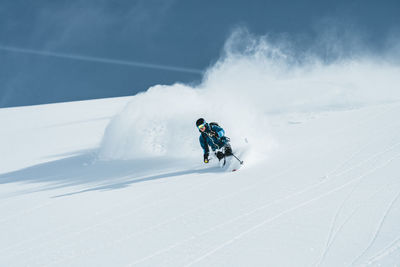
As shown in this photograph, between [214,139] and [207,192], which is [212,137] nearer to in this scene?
[214,139]

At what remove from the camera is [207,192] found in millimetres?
5672

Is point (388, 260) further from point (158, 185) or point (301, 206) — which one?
point (158, 185)

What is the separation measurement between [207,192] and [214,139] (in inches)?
94.6

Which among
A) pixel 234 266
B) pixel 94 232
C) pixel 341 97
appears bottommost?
pixel 234 266

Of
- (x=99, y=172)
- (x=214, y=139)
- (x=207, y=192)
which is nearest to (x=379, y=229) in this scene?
(x=207, y=192)

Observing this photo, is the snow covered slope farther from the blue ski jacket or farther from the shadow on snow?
the blue ski jacket

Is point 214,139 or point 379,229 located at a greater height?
point 214,139

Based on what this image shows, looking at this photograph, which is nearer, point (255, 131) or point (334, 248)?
point (334, 248)

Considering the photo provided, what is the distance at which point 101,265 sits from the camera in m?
3.46

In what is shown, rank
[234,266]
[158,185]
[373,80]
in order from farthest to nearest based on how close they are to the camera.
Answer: [373,80]
[158,185]
[234,266]

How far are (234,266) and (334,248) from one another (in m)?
1.06

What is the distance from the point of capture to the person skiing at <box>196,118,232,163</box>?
7.50 m

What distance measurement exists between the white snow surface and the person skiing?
1.60 feet

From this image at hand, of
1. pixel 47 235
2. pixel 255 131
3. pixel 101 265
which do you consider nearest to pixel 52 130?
pixel 255 131
